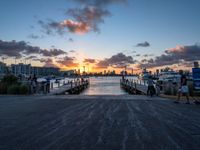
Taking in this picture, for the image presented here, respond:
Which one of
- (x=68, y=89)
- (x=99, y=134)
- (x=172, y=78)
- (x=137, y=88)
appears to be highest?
(x=172, y=78)

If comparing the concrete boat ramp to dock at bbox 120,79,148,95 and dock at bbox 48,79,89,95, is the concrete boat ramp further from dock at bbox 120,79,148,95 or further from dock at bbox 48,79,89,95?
dock at bbox 120,79,148,95

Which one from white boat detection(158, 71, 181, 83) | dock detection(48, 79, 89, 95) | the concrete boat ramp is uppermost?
white boat detection(158, 71, 181, 83)

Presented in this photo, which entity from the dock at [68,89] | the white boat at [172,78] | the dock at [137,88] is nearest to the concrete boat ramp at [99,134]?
the dock at [68,89]

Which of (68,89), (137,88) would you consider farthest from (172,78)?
(68,89)

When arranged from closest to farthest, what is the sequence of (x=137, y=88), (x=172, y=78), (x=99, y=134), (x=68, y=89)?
1. (x=99, y=134)
2. (x=68, y=89)
3. (x=137, y=88)
4. (x=172, y=78)

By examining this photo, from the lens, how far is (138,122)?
32.6 ft

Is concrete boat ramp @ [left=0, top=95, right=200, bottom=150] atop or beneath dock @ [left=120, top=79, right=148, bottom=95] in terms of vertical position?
atop

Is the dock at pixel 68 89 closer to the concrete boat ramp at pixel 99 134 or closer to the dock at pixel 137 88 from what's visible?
the dock at pixel 137 88

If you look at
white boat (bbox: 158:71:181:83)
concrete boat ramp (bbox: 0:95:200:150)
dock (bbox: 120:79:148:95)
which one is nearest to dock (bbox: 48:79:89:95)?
dock (bbox: 120:79:148:95)

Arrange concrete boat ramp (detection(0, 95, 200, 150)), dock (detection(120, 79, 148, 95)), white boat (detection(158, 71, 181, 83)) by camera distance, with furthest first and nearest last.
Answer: dock (detection(120, 79, 148, 95)) < white boat (detection(158, 71, 181, 83)) < concrete boat ramp (detection(0, 95, 200, 150))

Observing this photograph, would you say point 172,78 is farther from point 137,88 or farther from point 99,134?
point 99,134

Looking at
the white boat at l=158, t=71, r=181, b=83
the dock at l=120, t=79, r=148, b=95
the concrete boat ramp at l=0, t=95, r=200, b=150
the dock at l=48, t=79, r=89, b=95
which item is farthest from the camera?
the dock at l=120, t=79, r=148, b=95

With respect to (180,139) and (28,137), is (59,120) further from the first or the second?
(180,139)

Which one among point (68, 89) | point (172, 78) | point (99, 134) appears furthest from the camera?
point (172, 78)
